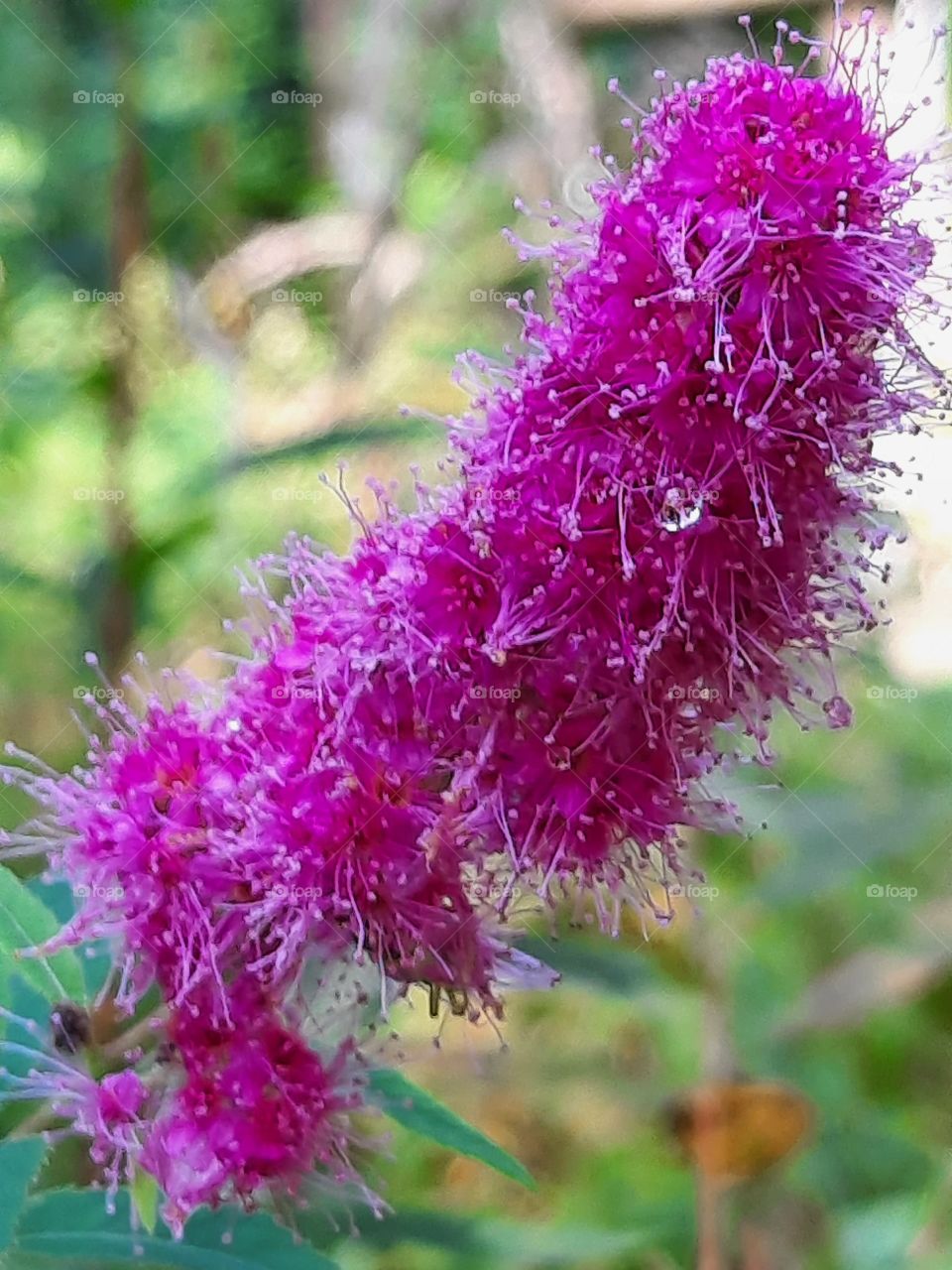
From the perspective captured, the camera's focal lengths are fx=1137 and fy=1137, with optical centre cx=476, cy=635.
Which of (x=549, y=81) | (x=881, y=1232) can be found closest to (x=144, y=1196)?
(x=881, y=1232)

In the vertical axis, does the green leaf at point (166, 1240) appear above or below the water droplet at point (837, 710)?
below

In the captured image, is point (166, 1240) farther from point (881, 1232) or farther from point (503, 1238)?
point (881, 1232)

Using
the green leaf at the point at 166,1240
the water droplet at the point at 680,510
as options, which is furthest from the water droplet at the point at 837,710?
the green leaf at the point at 166,1240

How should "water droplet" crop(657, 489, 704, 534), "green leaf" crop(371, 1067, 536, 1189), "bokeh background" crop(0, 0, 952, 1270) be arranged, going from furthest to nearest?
1. "bokeh background" crop(0, 0, 952, 1270)
2. "green leaf" crop(371, 1067, 536, 1189)
3. "water droplet" crop(657, 489, 704, 534)

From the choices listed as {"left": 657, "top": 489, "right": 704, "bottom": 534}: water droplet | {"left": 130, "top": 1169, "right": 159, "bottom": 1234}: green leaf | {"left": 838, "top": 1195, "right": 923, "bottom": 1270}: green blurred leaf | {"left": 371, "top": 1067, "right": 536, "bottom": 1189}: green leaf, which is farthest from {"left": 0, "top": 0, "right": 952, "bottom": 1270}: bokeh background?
{"left": 657, "top": 489, "right": 704, "bottom": 534}: water droplet

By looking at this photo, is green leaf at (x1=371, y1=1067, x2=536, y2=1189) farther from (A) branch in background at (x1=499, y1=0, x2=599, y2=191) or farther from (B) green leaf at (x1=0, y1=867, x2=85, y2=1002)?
(A) branch in background at (x1=499, y1=0, x2=599, y2=191)

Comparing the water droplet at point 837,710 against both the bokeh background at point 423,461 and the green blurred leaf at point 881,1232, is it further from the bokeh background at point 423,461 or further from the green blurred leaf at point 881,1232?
the green blurred leaf at point 881,1232

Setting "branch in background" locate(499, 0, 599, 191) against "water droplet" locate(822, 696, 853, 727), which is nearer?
"water droplet" locate(822, 696, 853, 727)
